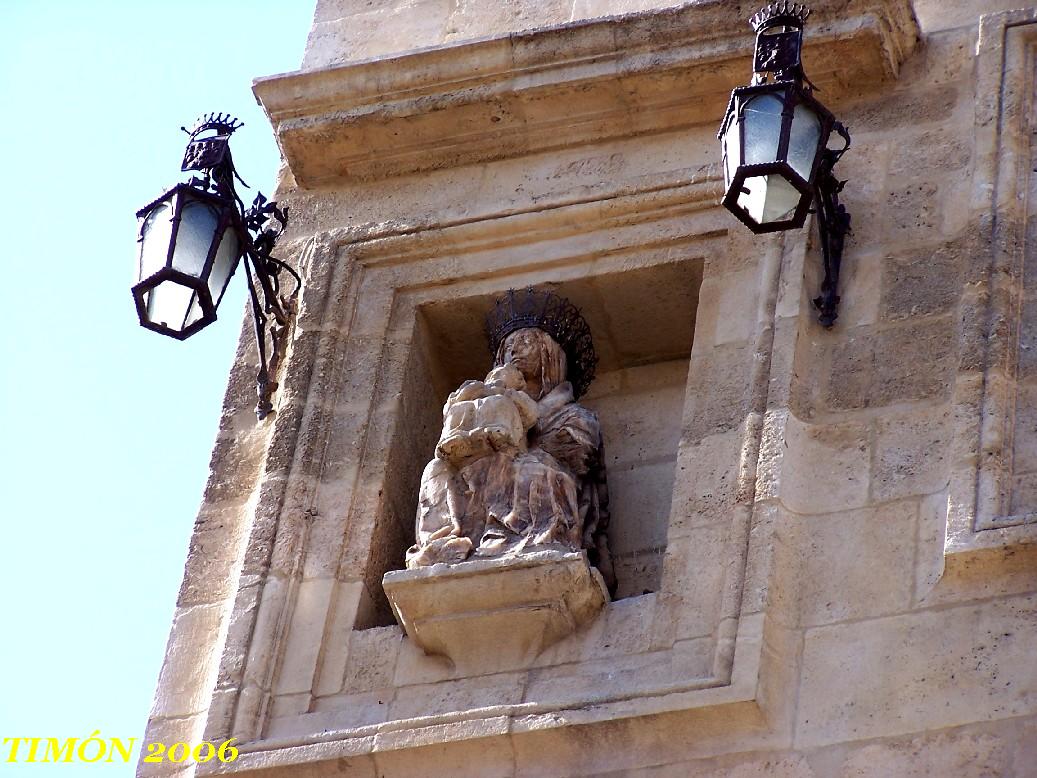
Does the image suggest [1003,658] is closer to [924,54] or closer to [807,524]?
[807,524]

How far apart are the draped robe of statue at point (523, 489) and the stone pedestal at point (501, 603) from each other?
83 millimetres

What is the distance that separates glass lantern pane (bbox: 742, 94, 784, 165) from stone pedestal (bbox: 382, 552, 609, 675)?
1138 millimetres

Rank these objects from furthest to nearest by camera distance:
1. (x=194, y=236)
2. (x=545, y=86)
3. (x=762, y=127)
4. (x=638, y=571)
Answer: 1. (x=545, y=86)
2. (x=638, y=571)
3. (x=194, y=236)
4. (x=762, y=127)

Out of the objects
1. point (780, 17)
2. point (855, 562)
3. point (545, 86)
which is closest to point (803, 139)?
point (780, 17)

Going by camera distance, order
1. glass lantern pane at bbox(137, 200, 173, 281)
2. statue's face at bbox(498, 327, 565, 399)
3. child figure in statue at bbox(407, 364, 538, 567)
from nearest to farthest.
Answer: child figure in statue at bbox(407, 364, 538, 567), glass lantern pane at bbox(137, 200, 173, 281), statue's face at bbox(498, 327, 565, 399)

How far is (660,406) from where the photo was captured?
8.89 m

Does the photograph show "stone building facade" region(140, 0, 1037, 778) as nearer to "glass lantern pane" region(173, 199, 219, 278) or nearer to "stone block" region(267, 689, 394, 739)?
"stone block" region(267, 689, 394, 739)

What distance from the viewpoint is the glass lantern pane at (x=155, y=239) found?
8.05 meters

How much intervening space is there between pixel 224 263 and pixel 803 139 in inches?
66.7

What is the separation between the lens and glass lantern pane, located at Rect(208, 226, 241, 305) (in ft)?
26.8

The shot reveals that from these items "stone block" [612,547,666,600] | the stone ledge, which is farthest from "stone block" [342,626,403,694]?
the stone ledge

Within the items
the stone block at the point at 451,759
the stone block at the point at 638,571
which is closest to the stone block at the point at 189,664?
the stone block at the point at 451,759

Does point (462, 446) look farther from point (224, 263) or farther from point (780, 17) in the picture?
point (780, 17)

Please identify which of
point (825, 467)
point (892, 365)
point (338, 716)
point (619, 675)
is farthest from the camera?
point (892, 365)
